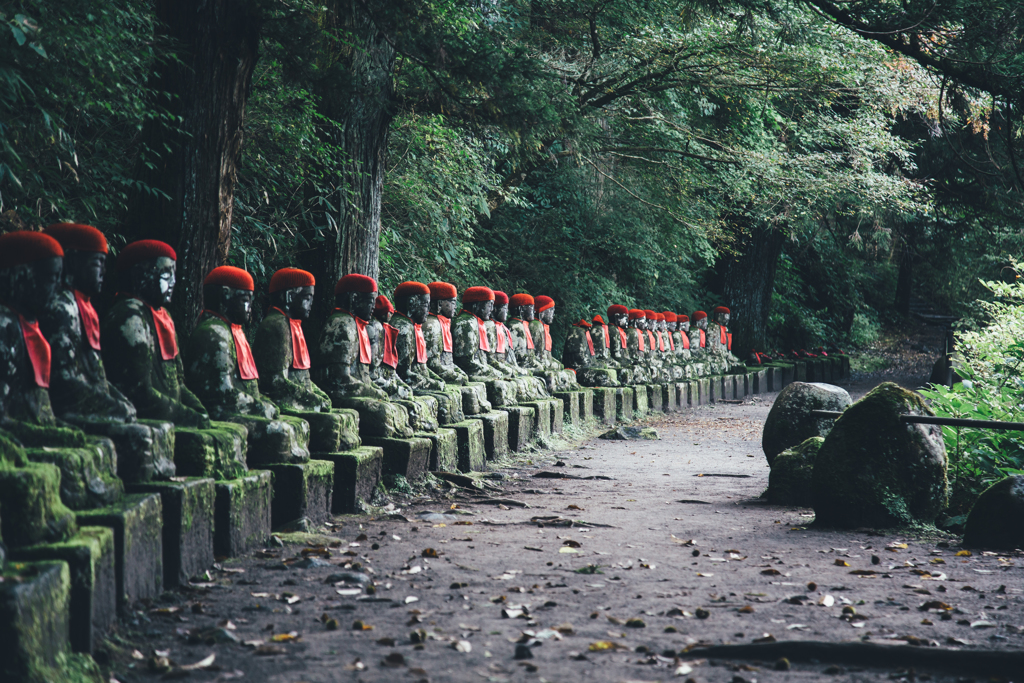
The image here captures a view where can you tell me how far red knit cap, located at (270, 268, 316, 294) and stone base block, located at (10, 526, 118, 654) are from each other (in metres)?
3.26

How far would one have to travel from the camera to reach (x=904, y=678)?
11.5ft

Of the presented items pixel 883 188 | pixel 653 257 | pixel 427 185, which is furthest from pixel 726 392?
pixel 427 185

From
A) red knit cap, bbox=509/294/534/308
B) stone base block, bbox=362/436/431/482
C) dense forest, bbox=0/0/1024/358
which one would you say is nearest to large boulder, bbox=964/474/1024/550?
dense forest, bbox=0/0/1024/358

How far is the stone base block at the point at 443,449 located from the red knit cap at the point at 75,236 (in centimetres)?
377

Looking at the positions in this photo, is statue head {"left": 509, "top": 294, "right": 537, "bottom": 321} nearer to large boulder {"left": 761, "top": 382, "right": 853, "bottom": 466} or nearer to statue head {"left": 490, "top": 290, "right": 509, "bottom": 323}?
statue head {"left": 490, "top": 290, "right": 509, "bottom": 323}

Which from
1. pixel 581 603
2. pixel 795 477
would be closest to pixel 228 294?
pixel 581 603

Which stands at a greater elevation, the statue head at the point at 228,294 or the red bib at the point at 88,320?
the statue head at the point at 228,294

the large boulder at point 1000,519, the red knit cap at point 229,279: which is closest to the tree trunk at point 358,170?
the red knit cap at point 229,279

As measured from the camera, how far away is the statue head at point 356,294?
25.5 ft

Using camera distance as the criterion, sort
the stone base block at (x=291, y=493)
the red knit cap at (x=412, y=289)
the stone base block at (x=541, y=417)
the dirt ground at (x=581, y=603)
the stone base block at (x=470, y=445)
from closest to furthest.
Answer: the dirt ground at (x=581, y=603), the stone base block at (x=291, y=493), the stone base block at (x=470, y=445), the red knit cap at (x=412, y=289), the stone base block at (x=541, y=417)

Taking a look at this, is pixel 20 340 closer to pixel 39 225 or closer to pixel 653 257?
pixel 39 225

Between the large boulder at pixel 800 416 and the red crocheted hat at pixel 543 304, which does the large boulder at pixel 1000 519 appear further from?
the red crocheted hat at pixel 543 304

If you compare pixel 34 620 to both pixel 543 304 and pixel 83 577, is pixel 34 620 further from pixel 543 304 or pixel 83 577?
pixel 543 304

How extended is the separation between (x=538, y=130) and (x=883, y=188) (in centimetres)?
1254
